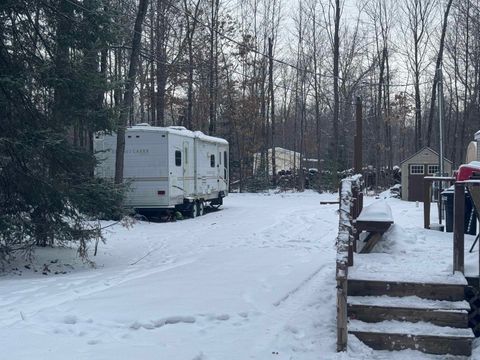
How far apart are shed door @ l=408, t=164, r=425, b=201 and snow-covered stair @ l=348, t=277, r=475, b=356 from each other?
65.6 ft

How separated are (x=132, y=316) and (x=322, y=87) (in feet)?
137

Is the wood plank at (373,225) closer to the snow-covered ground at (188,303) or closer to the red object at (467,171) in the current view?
the snow-covered ground at (188,303)

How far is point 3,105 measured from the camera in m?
9.64

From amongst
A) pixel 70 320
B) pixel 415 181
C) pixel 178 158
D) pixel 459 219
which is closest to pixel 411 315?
pixel 459 219

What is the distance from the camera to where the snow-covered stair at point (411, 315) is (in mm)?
5578

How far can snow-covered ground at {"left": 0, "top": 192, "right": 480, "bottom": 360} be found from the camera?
17.8ft

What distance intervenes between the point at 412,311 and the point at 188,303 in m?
2.46

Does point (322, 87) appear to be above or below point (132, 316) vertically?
above

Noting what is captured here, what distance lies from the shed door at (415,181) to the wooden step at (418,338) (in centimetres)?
2042

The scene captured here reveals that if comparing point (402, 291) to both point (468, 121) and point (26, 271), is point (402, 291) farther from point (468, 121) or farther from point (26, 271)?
point (468, 121)

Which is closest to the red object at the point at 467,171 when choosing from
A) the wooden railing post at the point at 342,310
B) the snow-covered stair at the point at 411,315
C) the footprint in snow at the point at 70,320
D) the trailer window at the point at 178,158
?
the snow-covered stair at the point at 411,315

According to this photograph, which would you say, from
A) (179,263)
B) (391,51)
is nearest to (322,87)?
(391,51)

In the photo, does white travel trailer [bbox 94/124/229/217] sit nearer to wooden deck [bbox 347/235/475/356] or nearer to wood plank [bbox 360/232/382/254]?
wood plank [bbox 360/232/382/254]

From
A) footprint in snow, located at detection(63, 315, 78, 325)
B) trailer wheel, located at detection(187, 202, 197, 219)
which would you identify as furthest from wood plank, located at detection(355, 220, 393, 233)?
trailer wheel, located at detection(187, 202, 197, 219)
